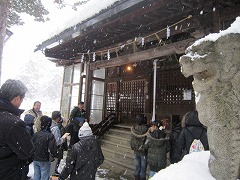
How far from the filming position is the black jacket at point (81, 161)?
3656 mm

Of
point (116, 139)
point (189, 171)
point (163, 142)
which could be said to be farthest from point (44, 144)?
point (116, 139)

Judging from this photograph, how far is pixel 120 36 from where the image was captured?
7.02m

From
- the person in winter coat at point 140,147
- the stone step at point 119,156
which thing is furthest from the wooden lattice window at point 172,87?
the person in winter coat at point 140,147

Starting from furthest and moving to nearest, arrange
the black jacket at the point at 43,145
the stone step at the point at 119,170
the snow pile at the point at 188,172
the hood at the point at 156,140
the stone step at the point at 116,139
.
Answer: the stone step at the point at 116,139, the stone step at the point at 119,170, the hood at the point at 156,140, the black jacket at the point at 43,145, the snow pile at the point at 188,172

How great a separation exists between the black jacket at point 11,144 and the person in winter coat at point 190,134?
2.76 meters

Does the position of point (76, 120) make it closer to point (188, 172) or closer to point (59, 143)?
point (59, 143)

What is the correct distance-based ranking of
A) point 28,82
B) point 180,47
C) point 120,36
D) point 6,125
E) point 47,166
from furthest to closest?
point 28,82, point 120,36, point 180,47, point 47,166, point 6,125

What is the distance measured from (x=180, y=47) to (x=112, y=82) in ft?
23.3

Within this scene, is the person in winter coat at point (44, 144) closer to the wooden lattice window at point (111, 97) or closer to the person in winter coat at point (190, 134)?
the person in winter coat at point (190, 134)

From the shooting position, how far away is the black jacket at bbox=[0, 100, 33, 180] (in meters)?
2.29

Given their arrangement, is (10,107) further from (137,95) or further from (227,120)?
(137,95)

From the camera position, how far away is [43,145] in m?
4.30

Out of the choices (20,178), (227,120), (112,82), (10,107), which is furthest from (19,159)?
(112,82)

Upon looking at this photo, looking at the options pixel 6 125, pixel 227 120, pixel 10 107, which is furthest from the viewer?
pixel 10 107
